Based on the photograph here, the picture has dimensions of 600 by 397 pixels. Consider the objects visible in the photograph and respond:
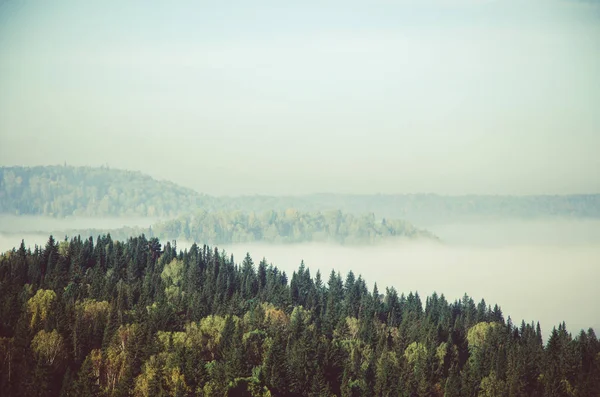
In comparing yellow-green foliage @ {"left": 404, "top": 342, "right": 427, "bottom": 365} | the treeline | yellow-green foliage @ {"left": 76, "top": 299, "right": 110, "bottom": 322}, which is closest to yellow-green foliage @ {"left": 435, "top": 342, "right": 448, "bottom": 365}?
the treeline

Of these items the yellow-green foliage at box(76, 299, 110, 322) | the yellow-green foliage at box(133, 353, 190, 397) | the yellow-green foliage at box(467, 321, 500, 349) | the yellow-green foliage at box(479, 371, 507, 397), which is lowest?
the yellow-green foliage at box(479, 371, 507, 397)

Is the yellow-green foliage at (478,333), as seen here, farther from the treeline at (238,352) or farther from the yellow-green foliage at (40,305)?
the yellow-green foliage at (40,305)

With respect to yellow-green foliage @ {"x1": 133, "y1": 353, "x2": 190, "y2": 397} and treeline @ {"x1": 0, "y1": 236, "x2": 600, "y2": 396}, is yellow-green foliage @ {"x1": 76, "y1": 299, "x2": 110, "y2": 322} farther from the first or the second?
yellow-green foliage @ {"x1": 133, "y1": 353, "x2": 190, "y2": 397}

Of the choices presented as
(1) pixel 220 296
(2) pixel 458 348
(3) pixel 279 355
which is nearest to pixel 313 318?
(1) pixel 220 296

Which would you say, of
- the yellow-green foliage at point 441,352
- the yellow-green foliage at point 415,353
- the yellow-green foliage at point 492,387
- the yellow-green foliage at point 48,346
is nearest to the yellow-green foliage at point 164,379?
the yellow-green foliage at point 48,346

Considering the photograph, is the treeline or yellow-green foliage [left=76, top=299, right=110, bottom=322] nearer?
the treeline

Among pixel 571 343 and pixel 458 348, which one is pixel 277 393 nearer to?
pixel 458 348

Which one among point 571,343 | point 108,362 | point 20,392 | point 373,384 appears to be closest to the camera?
point 20,392
